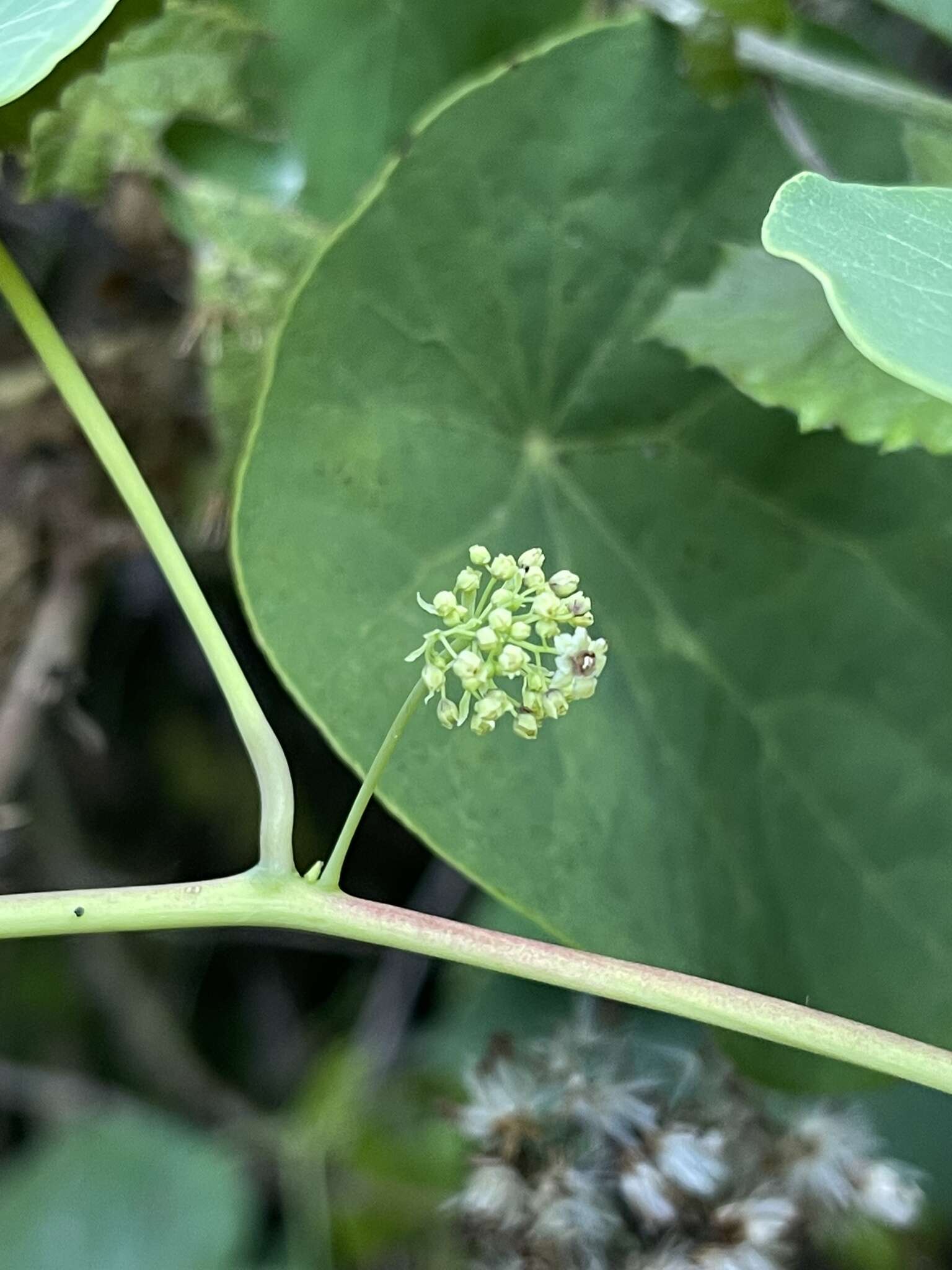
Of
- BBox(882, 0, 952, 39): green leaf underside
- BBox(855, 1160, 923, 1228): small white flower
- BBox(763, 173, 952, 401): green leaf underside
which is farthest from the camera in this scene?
BBox(855, 1160, 923, 1228): small white flower

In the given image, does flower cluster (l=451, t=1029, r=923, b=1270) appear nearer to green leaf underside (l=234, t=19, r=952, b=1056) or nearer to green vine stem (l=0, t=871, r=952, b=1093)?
green leaf underside (l=234, t=19, r=952, b=1056)

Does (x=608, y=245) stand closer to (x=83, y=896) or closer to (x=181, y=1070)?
(x=83, y=896)

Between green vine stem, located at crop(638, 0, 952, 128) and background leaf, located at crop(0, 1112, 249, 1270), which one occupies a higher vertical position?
green vine stem, located at crop(638, 0, 952, 128)

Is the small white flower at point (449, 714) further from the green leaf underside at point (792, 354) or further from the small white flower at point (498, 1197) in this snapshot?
the small white flower at point (498, 1197)

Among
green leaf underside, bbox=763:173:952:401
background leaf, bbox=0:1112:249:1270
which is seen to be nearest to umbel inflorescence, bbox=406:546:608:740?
green leaf underside, bbox=763:173:952:401

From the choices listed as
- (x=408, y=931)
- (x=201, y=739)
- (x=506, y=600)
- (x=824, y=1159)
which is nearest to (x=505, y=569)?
(x=506, y=600)

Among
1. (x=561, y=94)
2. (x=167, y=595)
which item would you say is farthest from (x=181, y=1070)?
(x=561, y=94)
